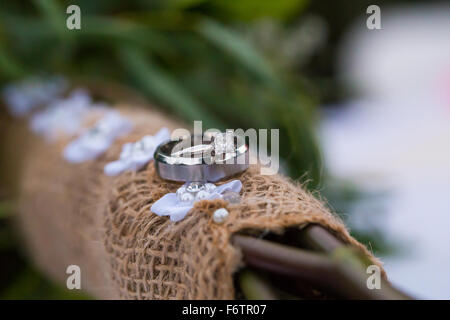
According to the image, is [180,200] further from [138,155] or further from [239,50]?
[239,50]

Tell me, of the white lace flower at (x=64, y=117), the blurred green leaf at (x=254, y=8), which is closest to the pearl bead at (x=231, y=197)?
the white lace flower at (x=64, y=117)

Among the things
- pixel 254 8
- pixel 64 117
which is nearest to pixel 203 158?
pixel 64 117

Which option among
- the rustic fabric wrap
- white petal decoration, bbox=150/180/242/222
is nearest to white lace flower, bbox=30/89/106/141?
the rustic fabric wrap

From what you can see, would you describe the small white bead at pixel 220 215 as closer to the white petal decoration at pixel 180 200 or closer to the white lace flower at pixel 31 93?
the white petal decoration at pixel 180 200

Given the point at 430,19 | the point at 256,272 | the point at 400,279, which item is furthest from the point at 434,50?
the point at 256,272

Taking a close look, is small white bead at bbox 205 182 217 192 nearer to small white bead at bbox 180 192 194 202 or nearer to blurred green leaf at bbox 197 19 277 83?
small white bead at bbox 180 192 194 202


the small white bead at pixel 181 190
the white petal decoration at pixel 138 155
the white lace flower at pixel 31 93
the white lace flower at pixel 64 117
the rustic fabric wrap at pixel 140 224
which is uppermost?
the white lace flower at pixel 31 93

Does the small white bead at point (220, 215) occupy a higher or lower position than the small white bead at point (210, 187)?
lower
